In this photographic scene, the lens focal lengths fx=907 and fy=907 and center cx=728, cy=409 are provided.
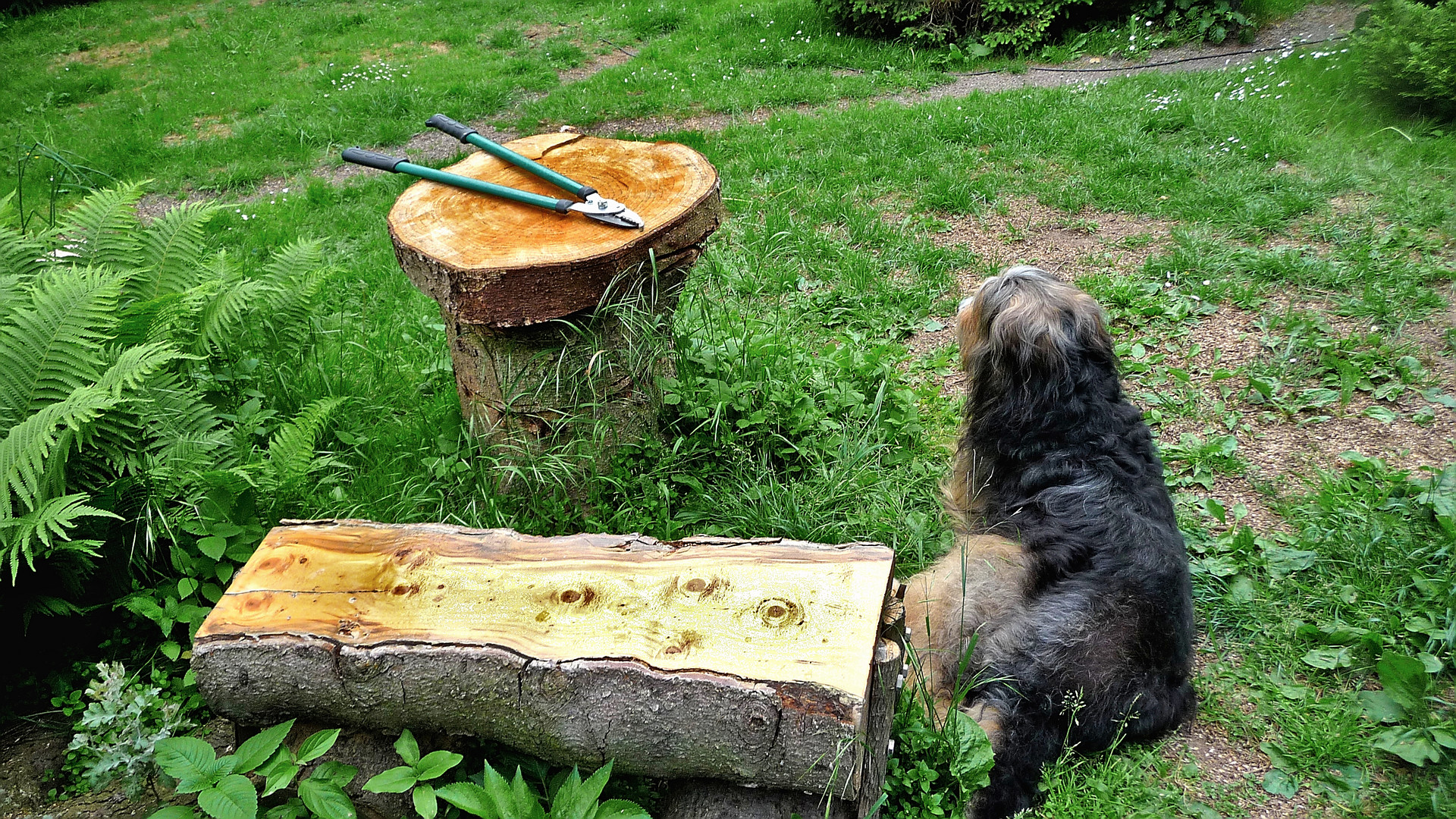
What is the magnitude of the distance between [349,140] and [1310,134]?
7548 mm

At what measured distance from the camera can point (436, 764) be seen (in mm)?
2525

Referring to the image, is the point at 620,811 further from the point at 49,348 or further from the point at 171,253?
the point at 171,253

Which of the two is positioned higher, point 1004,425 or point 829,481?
point 1004,425

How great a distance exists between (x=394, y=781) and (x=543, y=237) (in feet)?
6.11

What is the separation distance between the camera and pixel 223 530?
3.23 metres

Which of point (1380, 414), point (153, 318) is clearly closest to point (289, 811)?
point (153, 318)

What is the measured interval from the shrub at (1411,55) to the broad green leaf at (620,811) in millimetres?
2498

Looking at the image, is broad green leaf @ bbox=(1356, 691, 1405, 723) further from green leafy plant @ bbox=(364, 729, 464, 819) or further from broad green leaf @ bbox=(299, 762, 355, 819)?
broad green leaf @ bbox=(299, 762, 355, 819)

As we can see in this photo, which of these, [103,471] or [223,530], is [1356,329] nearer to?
[223,530]

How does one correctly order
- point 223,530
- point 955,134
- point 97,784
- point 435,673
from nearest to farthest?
point 435,673 → point 97,784 → point 223,530 → point 955,134

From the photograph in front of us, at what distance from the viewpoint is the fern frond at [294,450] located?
3387 millimetres

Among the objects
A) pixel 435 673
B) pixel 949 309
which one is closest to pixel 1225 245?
pixel 949 309

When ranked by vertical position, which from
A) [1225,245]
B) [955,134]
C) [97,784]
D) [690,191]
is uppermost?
[690,191]

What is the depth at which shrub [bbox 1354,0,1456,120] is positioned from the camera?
181 centimetres
